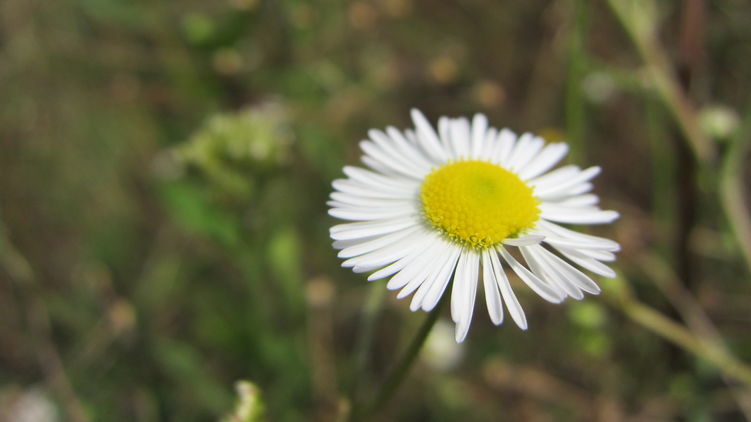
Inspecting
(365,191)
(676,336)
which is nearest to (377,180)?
(365,191)

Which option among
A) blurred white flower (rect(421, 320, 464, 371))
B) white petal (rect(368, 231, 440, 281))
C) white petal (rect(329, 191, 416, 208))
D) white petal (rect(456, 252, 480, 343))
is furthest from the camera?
blurred white flower (rect(421, 320, 464, 371))

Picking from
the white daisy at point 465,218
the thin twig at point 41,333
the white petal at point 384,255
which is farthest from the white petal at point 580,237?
the thin twig at point 41,333

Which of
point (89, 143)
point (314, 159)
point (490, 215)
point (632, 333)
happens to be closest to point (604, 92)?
point (632, 333)

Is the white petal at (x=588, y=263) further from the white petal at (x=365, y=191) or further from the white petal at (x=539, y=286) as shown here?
the white petal at (x=365, y=191)

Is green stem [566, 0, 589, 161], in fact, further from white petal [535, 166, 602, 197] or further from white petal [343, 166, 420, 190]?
white petal [343, 166, 420, 190]

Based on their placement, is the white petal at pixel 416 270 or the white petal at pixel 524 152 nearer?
the white petal at pixel 416 270

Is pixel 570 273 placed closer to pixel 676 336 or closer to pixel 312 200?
pixel 676 336

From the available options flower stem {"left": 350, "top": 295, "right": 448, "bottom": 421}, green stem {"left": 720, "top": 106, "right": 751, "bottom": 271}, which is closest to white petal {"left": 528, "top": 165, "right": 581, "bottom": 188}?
flower stem {"left": 350, "top": 295, "right": 448, "bottom": 421}

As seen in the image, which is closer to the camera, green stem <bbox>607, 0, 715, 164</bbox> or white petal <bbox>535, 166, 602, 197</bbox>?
white petal <bbox>535, 166, 602, 197</bbox>
